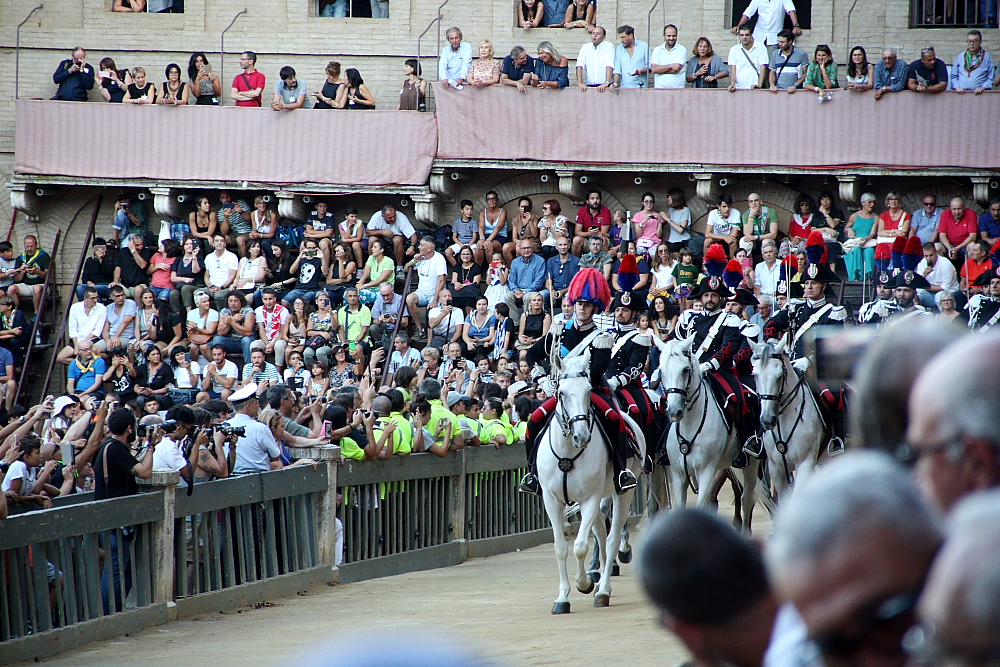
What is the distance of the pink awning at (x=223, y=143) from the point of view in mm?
26594

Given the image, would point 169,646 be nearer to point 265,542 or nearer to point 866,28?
point 265,542

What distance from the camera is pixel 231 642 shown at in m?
10.4

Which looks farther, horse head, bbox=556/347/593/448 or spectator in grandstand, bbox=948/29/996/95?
spectator in grandstand, bbox=948/29/996/95

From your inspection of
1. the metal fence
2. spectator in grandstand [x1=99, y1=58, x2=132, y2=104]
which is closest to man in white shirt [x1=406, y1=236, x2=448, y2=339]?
spectator in grandstand [x1=99, y1=58, x2=132, y2=104]

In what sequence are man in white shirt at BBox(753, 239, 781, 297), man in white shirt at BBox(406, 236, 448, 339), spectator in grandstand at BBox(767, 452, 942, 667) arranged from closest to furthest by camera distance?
spectator in grandstand at BBox(767, 452, 942, 667) < man in white shirt at BBox(753, 239, 781, 297) < man in white shirt at BBox(406, 236, 448, 339)

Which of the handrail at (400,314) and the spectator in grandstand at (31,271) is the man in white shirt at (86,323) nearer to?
the spectator in grandstand at (31,271)

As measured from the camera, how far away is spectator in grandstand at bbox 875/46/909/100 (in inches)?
946

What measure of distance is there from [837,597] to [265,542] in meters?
10.9

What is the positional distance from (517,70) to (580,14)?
2.29 meters

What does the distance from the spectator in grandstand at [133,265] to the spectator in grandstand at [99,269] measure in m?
0.22

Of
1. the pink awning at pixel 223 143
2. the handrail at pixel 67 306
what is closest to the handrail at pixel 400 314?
the pink awning at pixel 223 143

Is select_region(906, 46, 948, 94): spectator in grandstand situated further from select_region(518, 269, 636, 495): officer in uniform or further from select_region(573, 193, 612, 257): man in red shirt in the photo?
select_region(518, 269, 636, 495): officer in uniform

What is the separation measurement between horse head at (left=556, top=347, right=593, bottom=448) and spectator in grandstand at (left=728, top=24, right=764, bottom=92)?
14.7 m

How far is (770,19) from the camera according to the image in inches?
982
